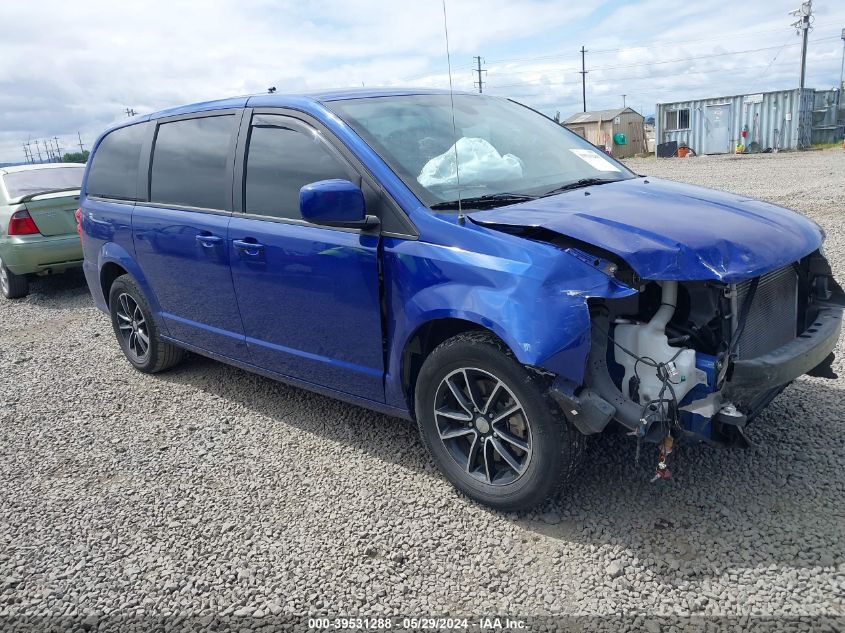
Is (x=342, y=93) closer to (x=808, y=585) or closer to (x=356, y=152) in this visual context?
(x=356, y=152)

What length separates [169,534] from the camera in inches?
123

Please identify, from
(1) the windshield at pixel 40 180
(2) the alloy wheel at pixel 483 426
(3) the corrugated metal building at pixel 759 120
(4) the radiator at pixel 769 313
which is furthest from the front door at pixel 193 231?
(3) the corrugated metal building at pixel 759 120

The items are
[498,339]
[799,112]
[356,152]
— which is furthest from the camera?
[799,112]

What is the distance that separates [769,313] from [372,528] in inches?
79.6

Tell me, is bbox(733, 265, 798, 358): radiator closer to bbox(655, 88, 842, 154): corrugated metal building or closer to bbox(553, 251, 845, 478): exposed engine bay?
bbox(553, 251, 845, 478): exposed engine bay

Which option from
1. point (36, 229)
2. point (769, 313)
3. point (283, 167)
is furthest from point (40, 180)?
point (769, 313)

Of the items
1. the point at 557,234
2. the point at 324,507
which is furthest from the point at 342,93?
the point at 324,507

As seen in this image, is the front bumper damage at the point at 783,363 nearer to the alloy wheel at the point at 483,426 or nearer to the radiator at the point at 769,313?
the radiator at the point at 769,313

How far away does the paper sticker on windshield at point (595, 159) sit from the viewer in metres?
3.90

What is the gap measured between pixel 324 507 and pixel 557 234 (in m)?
1.71

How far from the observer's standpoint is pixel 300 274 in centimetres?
352

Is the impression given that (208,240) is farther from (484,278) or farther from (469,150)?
(484,278)

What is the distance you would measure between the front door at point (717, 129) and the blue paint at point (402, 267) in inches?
1270

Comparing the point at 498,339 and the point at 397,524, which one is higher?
the point at 498,339
